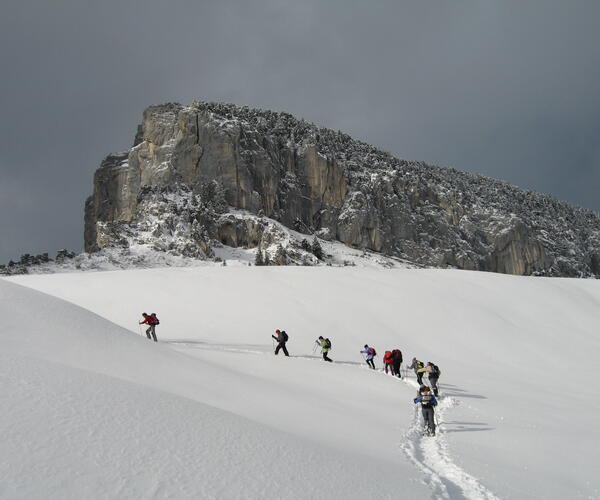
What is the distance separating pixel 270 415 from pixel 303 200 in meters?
128

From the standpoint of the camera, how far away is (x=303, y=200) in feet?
438

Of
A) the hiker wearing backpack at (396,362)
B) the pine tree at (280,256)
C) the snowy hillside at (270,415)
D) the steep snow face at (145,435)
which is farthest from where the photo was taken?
the pine tree at (280,256)

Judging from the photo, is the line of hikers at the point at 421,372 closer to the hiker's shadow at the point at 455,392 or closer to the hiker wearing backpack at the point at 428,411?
the hiker wearing backpack at the point at 428,411

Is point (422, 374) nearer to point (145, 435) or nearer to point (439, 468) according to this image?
point (439, 468)

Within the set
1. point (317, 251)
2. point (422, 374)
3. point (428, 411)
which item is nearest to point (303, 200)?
point (317, 251)

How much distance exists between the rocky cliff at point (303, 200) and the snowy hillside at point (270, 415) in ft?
250

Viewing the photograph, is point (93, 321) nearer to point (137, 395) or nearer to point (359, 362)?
point (137, 395)

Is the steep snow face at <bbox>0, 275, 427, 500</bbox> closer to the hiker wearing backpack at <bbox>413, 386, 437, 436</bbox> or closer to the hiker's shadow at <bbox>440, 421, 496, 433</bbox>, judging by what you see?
the hiker wearing backpack at <bbox>413, 386, 437, 436</bbox>

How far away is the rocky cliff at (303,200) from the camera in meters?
105

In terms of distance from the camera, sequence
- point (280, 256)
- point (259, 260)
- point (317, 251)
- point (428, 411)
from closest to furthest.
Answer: point (428, 411)
point (259, 260)
point (280, 256)
point (317, 251)

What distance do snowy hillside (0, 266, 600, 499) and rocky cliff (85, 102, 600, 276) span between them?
76096mm

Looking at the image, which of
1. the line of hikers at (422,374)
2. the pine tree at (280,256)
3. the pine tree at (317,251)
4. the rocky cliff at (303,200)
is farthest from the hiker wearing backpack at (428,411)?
the pine tree at (317,251)

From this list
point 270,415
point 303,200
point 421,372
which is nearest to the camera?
point 270,415

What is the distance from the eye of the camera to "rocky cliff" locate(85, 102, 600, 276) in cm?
10475
